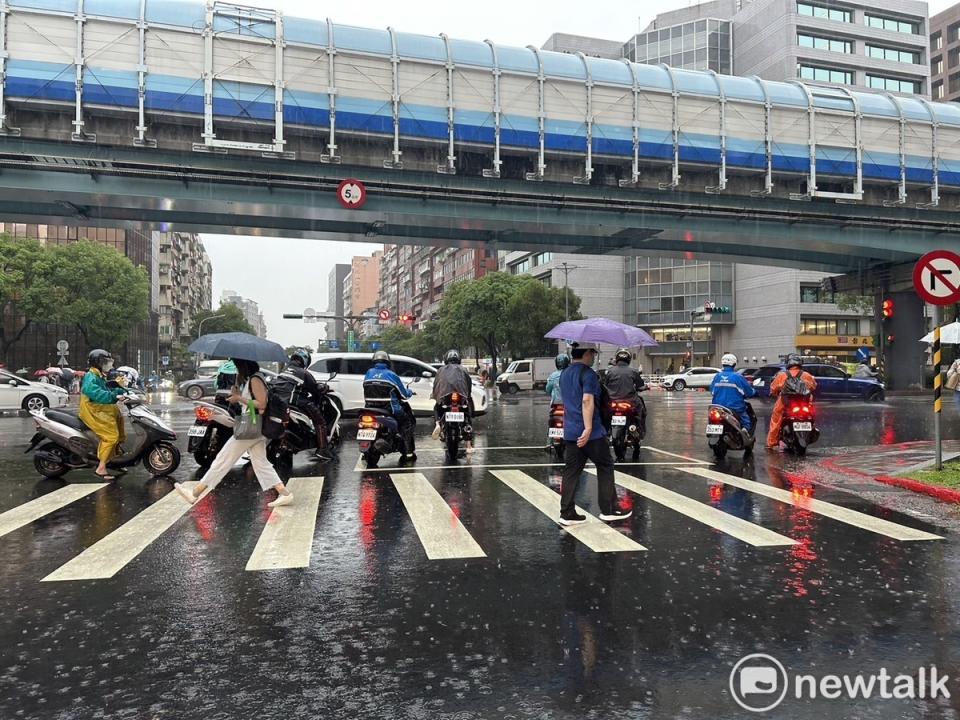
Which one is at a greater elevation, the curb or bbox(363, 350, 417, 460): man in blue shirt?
bbox(363, 350, 417, 460): man in blue shirt

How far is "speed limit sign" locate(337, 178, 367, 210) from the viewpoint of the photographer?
2270cm

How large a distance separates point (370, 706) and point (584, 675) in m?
1.06

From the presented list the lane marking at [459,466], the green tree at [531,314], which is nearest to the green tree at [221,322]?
the green tree at [531,314]

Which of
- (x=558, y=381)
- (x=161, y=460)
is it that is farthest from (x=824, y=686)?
(x=161, y=460)

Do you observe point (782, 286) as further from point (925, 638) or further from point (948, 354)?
point (925, 638)

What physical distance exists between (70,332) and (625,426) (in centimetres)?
6727

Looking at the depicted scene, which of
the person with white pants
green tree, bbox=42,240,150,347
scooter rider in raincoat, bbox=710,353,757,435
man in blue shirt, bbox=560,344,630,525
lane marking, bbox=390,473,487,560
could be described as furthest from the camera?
green tree, bbox=42,240,150,347

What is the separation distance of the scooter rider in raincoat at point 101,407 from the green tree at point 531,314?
44.3 meters

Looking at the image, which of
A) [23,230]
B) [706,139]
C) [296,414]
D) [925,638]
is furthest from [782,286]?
[23,230]

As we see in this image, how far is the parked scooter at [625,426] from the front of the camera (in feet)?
37.7

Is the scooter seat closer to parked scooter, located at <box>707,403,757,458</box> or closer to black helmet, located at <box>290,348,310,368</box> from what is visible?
black helmet, located at <box>290,348,310,368</box>

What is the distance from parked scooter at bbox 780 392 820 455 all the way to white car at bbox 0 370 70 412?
22521 mm

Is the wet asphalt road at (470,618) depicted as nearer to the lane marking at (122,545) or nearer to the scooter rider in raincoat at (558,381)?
the lane marking at (122,545)

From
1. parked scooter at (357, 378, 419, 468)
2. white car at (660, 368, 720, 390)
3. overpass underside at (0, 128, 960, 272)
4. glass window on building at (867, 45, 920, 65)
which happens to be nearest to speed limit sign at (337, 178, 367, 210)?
overpass underside at (0, 128, 960, 272)
